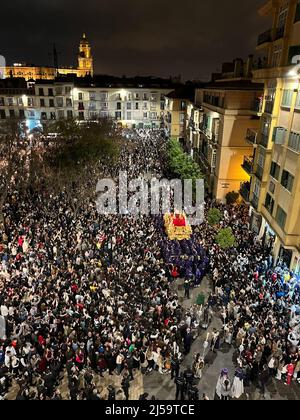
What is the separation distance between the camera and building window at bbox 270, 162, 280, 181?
22147mm

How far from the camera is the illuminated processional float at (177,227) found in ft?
76.3

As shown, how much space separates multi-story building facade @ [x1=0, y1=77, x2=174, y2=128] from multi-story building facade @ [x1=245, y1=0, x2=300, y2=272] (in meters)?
48.9

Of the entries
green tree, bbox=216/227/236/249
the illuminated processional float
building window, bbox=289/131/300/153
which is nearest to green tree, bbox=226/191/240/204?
the illuminated processional float

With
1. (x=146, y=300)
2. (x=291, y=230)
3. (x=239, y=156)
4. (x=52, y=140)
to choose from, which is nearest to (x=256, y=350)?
(x=146, y=300)

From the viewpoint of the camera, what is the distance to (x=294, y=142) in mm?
19516

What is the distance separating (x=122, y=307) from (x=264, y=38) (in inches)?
847

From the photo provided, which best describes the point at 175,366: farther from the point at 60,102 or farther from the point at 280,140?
the point at 60,102

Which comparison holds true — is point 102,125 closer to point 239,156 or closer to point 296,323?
point 239,156

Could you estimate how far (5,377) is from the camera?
12.4 m

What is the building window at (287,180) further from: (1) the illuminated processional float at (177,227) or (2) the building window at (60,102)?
(2) the building window at (60,102)

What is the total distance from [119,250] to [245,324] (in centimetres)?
964

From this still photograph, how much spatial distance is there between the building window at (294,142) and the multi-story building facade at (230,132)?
25.0ft

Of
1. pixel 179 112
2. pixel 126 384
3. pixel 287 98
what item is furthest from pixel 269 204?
pixel 179 112

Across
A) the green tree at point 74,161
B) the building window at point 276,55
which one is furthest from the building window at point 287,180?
the green tree at point 74,161
